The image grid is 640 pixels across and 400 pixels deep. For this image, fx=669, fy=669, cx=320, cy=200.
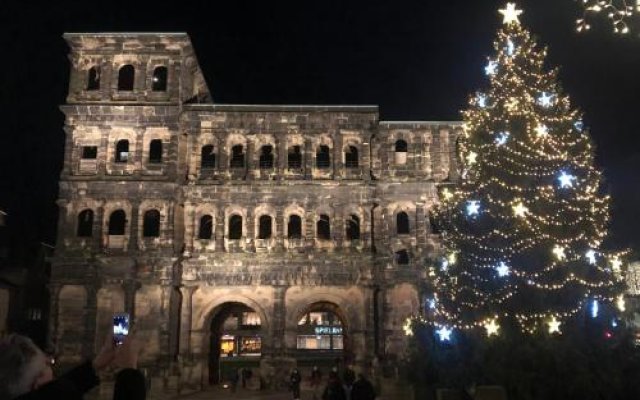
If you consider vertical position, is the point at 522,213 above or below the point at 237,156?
below

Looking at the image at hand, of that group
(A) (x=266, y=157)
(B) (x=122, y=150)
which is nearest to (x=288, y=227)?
(A) (x=266, y=157)

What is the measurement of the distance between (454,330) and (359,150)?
56.2 ft

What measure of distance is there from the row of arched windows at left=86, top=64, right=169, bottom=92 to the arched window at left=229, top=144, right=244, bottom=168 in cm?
505

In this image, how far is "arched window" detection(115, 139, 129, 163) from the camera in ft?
119

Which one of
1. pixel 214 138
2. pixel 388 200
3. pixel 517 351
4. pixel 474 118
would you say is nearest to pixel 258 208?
pixel 214 138

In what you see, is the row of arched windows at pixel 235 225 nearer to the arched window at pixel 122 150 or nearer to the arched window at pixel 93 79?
the arched window at pixel 122 150

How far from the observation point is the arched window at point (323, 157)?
3697 centimetres

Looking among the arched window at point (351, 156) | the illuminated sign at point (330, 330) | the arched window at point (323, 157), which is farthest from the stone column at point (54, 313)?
the illuminated sign at point (330, 330)

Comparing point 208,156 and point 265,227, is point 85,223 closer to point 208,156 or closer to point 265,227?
point 208,156

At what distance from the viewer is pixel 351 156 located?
37.6 m

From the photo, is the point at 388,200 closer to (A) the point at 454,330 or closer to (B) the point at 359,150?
(B) the point at 359,150

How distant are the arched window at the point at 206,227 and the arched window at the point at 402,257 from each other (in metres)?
10.1

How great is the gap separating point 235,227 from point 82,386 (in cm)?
3240

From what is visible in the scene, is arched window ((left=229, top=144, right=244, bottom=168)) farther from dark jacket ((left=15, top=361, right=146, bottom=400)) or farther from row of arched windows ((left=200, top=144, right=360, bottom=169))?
dark jacket ((left=15, top=361, right=146, bottom=400))
